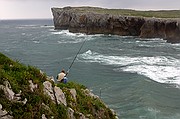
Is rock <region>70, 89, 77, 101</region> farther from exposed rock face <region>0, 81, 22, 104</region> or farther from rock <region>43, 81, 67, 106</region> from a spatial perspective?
exposed rock face <region>0, 81, 22, 104</region>

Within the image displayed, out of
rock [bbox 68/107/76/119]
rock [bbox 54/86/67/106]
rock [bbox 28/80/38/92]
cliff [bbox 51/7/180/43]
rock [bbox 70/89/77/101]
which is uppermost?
rock [bbox 28/80/38/92]

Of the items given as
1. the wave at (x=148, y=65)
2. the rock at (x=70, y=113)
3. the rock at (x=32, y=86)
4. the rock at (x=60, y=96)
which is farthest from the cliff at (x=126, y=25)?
the rock at (x=32, y=86)

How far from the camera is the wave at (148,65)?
98.7ft

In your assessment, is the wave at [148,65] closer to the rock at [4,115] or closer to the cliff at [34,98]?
the cliff at [34,98]

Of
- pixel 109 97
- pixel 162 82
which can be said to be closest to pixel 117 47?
pixel 162 82

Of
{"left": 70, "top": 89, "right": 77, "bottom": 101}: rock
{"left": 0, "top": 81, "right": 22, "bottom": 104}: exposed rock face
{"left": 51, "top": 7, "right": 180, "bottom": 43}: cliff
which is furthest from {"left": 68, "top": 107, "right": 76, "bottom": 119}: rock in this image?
{"left": 51, "top": 7, "right": 180, "bottom": 43}: cliff

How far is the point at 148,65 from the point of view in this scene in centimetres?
3606

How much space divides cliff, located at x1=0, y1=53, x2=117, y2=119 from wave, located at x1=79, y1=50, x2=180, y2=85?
17862 mm

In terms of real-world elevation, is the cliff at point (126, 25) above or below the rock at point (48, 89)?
below

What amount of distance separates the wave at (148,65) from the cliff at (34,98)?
17862mm

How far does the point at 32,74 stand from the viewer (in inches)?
407

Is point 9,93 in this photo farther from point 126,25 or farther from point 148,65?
point 126,25

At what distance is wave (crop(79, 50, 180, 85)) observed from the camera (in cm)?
3009

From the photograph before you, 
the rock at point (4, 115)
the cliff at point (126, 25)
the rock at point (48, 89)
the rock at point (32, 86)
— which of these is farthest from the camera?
the cliff at point (126, 25)
